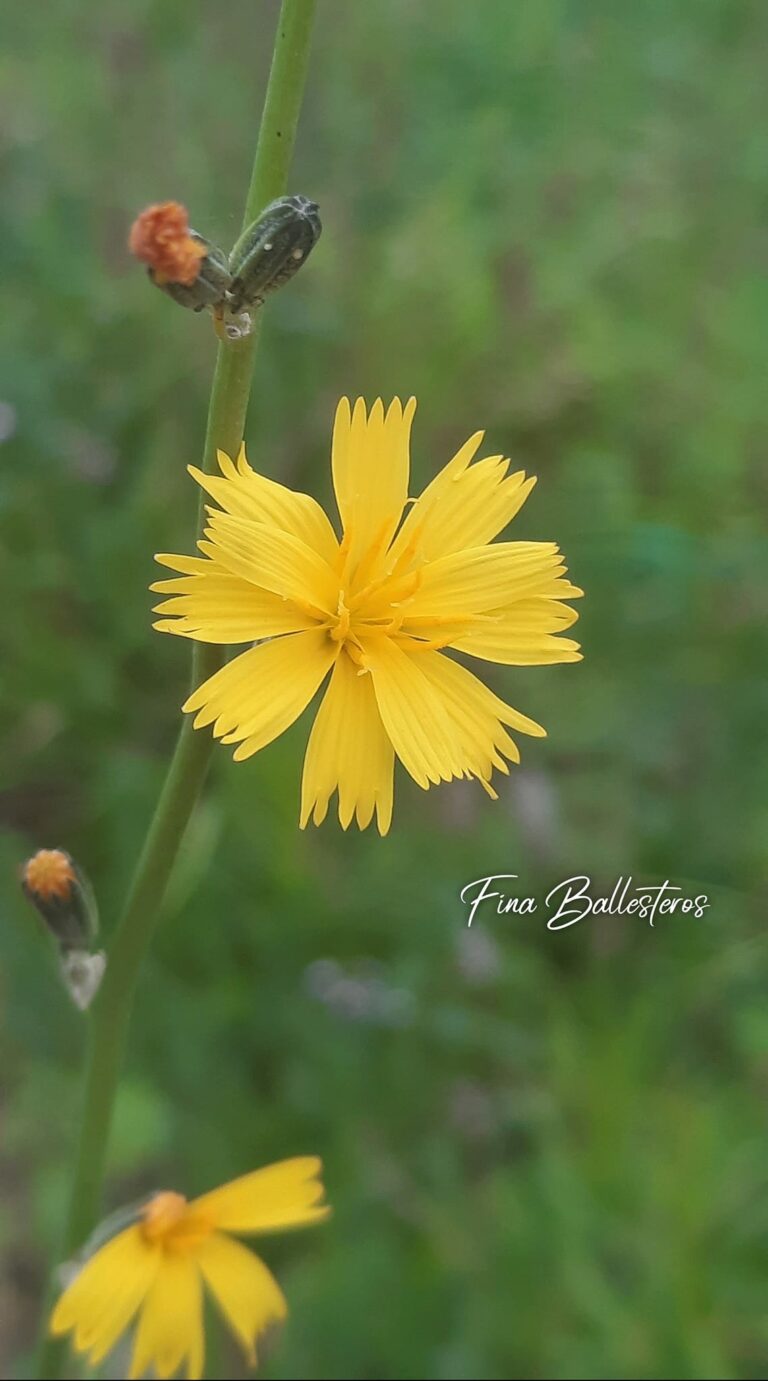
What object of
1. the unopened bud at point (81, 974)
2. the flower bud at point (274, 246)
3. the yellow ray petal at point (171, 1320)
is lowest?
the yellow ray petal at point (171, 1320)

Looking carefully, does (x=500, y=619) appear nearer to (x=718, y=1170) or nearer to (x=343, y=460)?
A: (x=343, y=460)

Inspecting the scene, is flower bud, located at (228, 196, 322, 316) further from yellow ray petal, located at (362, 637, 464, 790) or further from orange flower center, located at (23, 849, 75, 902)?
orange flower center, located at (23, 849, 75, 902)

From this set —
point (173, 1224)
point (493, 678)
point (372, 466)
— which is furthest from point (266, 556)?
point (493, 678)

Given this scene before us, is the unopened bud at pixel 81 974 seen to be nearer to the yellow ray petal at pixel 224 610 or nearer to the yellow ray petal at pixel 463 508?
the yellow ray petal at pixel 224 610

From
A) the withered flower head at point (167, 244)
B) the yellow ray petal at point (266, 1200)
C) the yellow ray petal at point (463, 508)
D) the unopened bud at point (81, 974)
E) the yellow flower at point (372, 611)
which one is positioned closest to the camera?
the withered flower head at point (167, 244)
